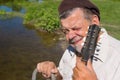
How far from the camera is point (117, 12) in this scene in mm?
28375

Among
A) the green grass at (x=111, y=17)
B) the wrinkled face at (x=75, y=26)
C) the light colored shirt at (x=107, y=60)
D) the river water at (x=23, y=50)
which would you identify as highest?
the wrinkled face at (x=75, y=26)

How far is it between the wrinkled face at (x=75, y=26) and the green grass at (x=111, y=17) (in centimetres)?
1722

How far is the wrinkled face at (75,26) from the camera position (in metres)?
3.57

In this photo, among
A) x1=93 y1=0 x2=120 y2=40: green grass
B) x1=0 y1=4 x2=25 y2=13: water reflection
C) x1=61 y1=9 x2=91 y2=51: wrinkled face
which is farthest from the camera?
x1=0 y1=4 x2=25 y2=13: water reflection

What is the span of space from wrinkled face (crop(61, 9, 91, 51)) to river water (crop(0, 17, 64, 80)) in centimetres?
1414

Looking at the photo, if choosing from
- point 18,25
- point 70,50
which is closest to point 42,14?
point 18,25

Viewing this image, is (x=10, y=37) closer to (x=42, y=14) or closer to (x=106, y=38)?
(x=42, y=14)

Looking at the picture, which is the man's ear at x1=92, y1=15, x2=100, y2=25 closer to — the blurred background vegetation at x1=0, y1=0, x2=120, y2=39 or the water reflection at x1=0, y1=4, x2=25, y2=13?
the blurred background vegetation at x1=0, y1=0, x2=120, y2=39

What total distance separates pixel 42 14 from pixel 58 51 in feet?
18.9

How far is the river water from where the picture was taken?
736 inches

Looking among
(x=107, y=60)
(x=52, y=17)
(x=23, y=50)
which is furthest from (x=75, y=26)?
(x=52, y=17)

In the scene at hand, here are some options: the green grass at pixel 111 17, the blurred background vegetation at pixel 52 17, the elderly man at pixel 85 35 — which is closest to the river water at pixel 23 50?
the blurred background vegetation at pixel 52 17

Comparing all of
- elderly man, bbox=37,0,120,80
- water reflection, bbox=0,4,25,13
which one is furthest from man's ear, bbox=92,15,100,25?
water reflection, bbox=0,4,25,13

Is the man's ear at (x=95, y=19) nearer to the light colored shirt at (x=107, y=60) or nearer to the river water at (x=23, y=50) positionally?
the light colored shirt at (x=107, y=60)
